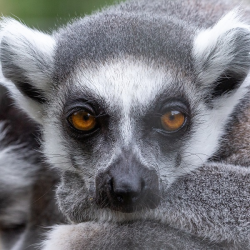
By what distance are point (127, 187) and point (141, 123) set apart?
37cm

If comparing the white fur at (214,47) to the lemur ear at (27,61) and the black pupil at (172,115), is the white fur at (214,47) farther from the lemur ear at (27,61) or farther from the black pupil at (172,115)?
the lemur ear at (27,61)

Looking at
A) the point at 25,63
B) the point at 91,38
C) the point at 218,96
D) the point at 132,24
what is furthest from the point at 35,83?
the point at 218,96

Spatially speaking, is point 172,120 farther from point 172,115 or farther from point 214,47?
point 214,47

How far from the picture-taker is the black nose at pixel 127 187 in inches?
86.3

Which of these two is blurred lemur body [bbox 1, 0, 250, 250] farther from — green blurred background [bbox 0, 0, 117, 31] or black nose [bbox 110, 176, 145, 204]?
green blurred background [bbox 0, 0, 117, 31]

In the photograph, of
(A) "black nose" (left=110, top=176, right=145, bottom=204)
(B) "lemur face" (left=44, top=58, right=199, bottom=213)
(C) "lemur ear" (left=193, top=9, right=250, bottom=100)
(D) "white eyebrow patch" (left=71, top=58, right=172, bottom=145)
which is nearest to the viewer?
(A) "black nose" (left=110, top=176, right=145, bottom=204)

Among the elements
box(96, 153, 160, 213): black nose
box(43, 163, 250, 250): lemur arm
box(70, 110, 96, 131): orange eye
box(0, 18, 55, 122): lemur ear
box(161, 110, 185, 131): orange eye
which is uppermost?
box(0, 18, 55, 122): lemur ear

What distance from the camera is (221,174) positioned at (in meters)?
2.50

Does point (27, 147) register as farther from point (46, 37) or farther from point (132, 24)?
point (132, 24)

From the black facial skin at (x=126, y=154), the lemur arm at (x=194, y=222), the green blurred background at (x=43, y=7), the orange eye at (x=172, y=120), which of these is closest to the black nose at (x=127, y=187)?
the black facial skin at (x=126, y=154)

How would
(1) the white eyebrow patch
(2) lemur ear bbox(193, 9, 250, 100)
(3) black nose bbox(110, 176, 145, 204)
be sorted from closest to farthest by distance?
(3) black nose bbox(110, 176, 145, 204) < (1) the white eyebrow patch < (2) lemur ear bbox(193, 9, 250, 100)

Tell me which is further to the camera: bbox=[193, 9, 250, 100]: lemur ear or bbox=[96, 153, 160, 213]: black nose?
bbox=[193, 9, 250, 100]: lemur ear

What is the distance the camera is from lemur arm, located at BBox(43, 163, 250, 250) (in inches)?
92.6

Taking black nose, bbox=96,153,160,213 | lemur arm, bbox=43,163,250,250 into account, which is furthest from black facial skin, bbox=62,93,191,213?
lemur arm, bbox=43,163,250,250
